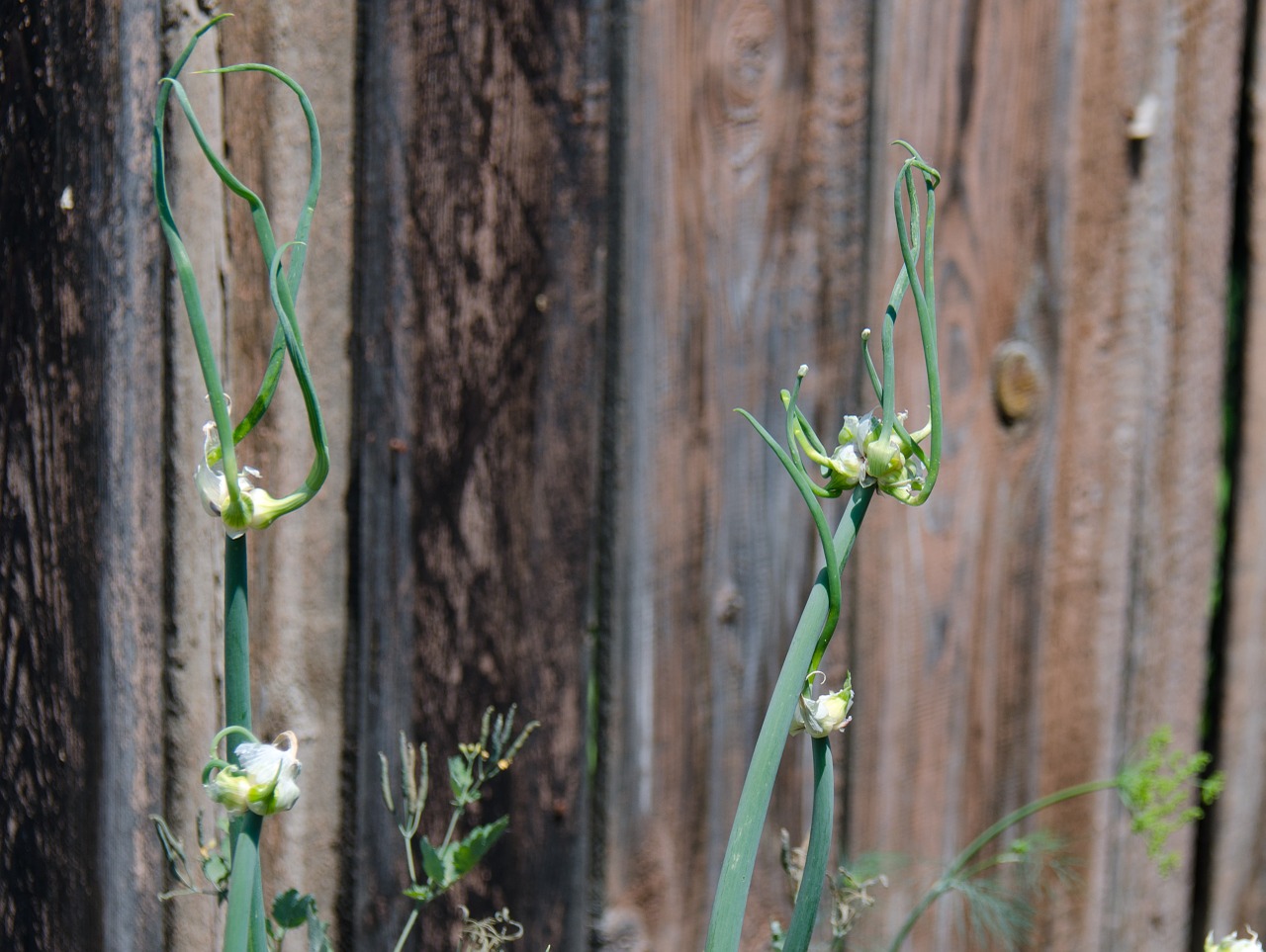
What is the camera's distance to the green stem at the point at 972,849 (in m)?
0.89

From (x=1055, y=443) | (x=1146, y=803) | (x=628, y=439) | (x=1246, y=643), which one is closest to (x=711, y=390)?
(x=628, y=439)

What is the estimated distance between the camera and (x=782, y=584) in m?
1.04

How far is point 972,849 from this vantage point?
0.94 metres

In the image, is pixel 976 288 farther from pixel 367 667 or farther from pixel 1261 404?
pixel 367 667

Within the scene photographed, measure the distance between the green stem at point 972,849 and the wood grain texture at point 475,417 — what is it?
0.29 meters

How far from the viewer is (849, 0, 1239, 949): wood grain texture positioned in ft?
3.67

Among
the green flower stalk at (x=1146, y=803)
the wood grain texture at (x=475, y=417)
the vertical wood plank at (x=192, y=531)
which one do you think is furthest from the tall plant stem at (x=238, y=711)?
the green flower stalk at (x=1146, y=803)

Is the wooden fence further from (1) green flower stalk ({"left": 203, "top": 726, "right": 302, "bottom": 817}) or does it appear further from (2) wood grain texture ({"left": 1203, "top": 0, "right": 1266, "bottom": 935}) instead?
(1) green flower stalk ({"left": 203, "top": 726, "right": 302, "bottom": 817})

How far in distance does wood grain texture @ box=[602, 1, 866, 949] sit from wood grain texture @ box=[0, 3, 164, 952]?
36 centimetres

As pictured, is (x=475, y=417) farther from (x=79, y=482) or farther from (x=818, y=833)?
(x=818, y=833)

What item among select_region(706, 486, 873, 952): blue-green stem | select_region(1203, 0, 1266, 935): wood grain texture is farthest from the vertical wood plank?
select_region(1203, 0, 1266, 935): wood grain texture

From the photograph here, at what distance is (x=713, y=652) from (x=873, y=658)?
0.61 feet

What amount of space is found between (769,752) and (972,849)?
59cm

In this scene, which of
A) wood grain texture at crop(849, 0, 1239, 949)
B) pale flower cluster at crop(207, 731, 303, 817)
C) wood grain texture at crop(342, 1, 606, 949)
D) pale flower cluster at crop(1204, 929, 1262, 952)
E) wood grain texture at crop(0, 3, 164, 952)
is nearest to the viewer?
pale flower cluster at crop(207, 731, 303, 817)
